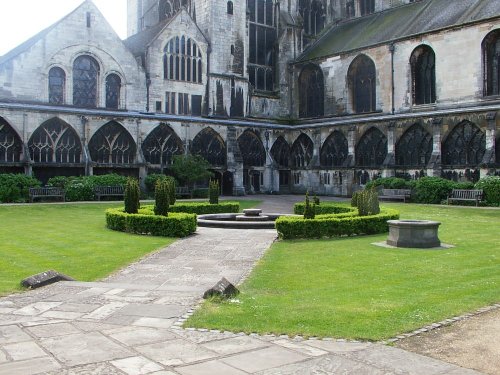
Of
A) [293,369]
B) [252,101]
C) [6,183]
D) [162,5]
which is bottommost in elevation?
[293,369]

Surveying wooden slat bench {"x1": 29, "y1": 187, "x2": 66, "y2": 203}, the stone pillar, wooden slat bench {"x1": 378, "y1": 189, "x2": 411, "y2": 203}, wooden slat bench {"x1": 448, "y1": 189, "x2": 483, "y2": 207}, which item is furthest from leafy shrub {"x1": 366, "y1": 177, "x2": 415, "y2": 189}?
wooden slat bench {"x1": 29, "y1": 187, "x2": 66, "y2": 203}

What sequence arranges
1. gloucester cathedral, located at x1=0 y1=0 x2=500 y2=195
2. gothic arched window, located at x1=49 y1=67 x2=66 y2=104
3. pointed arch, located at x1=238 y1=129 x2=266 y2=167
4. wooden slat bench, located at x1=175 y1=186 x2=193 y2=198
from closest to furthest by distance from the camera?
gloucester cathedral, located at x1=0 y1=0 x2=500 y2=195 → wooden slat bench, located at x1=175 y1=186 x2=193 y2=198 → gothic arched window, located at x1=49 y1=67 x2=66 y2=104 → pointed arch, located at x1=238 y1=129 x2=266 y2=167

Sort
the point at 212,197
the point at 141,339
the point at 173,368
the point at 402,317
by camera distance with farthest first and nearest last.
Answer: the point at 212,197 < the point at 402,317 < the point at 141,339 < the point at 173,368

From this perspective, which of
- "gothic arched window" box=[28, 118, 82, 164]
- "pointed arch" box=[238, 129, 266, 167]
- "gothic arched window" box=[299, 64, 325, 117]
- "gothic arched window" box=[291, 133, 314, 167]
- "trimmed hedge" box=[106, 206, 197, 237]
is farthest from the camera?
"gothic arched window" box=[299, 64, 325, 117]

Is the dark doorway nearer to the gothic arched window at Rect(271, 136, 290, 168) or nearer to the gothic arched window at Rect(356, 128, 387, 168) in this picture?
the gothic arched window at Rect(271, 136, 290, 168)

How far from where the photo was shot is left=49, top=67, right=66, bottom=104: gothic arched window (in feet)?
129

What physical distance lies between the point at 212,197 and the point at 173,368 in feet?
70.3

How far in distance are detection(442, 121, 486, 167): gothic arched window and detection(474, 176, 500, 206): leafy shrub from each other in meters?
4.36

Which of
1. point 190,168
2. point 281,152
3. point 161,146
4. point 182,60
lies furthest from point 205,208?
point 281,152

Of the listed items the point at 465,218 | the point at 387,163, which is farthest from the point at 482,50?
the point at 465,218

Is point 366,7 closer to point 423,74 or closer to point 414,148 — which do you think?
point 423,74

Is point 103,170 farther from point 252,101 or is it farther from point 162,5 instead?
point 162,5

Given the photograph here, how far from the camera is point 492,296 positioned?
987cm

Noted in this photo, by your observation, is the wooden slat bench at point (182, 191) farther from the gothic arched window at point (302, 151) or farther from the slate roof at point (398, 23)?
the slate roof at point (398, 23)
